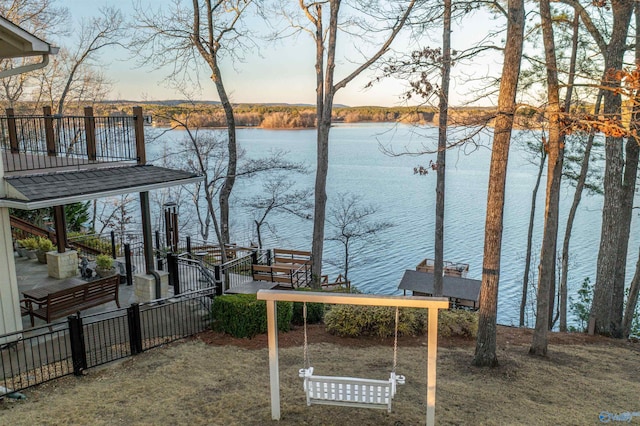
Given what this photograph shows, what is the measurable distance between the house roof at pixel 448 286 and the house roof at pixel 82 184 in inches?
646

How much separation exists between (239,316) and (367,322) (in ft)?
8.31

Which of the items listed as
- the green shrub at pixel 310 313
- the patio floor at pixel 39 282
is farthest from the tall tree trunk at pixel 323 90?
the patio floor at pixel 39 282

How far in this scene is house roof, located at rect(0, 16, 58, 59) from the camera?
318 inches

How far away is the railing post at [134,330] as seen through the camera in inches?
314

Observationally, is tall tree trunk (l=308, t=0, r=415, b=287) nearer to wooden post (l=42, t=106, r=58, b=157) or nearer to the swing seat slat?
wooden post (l=42, t=106, r=58, b=157)

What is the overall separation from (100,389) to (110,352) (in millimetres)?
1462

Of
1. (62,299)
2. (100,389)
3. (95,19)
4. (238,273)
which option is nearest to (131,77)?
(95,19)

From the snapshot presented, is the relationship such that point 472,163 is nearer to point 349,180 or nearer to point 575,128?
point 349,180

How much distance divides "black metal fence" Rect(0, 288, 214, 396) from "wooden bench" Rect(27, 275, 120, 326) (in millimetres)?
304

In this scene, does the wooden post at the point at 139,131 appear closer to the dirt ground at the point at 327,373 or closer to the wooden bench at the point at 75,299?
the wooden bench at the point at 75,299

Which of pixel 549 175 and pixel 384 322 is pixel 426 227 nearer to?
pixel 384 322

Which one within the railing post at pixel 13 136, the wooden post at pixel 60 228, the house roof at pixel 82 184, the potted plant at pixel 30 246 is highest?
the railing post at pixel 13 136

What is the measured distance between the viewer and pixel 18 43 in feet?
27.8

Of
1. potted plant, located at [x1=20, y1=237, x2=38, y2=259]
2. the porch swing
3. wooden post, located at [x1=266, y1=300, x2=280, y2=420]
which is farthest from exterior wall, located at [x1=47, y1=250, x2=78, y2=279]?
the porch swing
